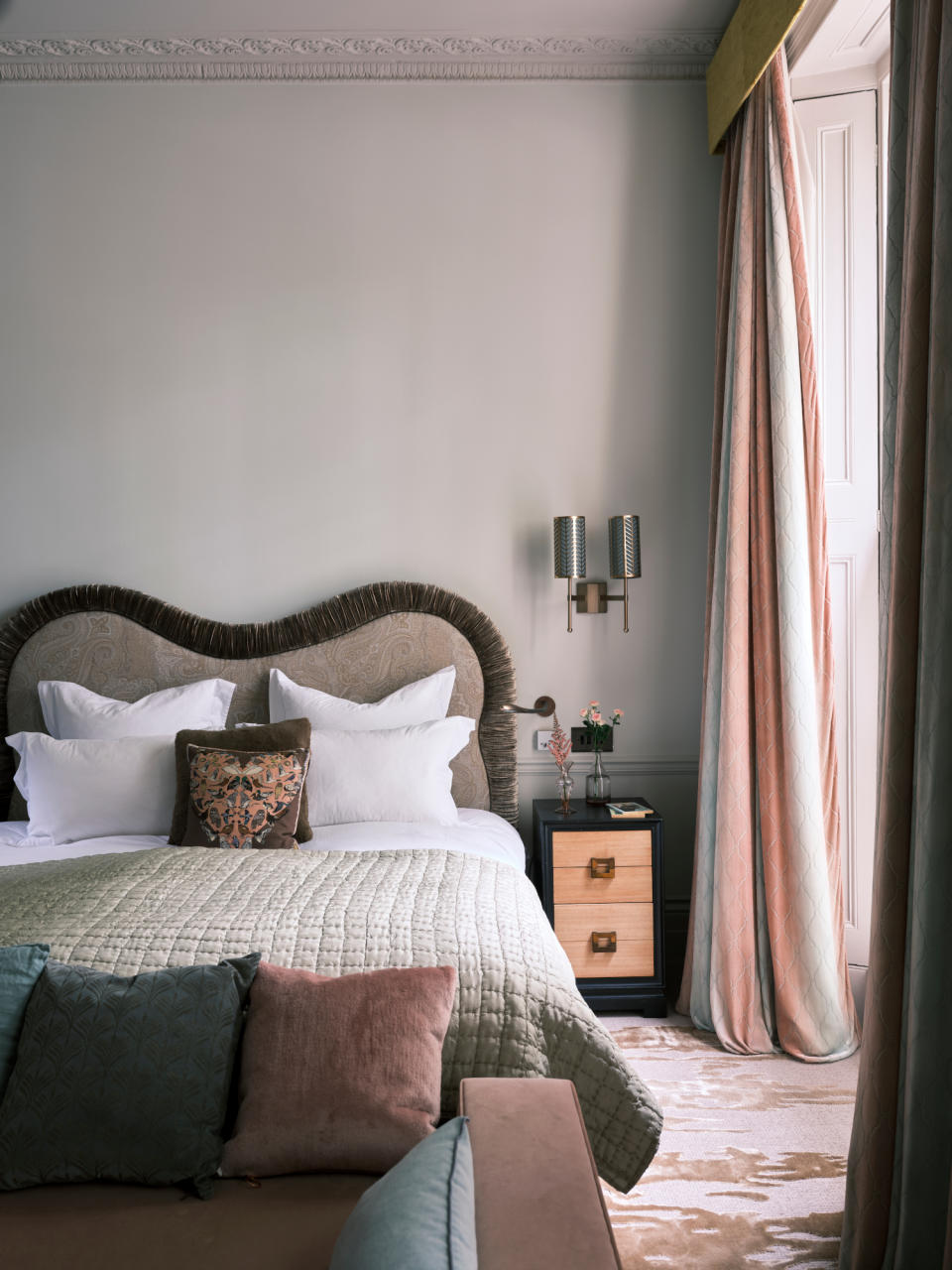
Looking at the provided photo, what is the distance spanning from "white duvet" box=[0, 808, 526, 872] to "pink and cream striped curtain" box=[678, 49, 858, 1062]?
2.21 ft

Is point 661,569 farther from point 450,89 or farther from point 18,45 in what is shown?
point 18,45

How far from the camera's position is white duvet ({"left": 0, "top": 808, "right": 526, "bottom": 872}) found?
2480 mm

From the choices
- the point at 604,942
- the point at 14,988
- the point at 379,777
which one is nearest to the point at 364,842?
the point at 379,777

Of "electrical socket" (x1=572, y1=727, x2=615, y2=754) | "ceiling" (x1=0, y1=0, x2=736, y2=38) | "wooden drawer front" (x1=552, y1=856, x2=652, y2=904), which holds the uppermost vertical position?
"ceiling" (x1=0, y1=0, x2=736, y2=38)

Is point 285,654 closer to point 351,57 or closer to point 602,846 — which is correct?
point 602,846

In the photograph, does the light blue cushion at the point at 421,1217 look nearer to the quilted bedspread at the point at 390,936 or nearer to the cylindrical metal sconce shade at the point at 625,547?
the quilted bedspread at the point at 390,936

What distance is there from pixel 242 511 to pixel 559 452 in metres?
1.16

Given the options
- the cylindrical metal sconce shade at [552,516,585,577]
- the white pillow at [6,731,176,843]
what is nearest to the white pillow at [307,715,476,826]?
the white pillow at [6,731,176,843]

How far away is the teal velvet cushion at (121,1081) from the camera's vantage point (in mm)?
1287

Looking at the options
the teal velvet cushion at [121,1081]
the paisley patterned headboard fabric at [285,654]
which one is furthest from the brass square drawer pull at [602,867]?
the teal velvet cushion at [121,1081]

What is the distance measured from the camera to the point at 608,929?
9.41 ft

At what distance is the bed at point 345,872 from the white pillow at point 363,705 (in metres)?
0.09

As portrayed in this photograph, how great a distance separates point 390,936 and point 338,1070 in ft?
1.13

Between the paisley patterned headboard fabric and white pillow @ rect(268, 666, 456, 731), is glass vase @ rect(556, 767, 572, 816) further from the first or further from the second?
white pillow @ rect(268, 666, 456, 731)
